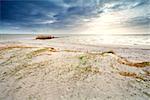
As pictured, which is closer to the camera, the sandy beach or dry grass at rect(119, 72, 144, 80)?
the sandy beach

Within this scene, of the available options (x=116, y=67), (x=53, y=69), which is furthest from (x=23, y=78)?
(x=116, y=67)

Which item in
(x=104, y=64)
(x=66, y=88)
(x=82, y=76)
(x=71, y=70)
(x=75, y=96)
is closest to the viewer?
(x=75, y=96)

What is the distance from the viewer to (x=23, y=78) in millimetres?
6773

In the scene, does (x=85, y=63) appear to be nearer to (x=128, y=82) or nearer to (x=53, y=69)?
(x=53, y=69)

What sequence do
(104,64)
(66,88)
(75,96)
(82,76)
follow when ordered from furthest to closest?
(104,64), (82,76), (66,88), (75,96)

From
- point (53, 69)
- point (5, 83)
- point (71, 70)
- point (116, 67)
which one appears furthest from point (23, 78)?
point (116, 67)

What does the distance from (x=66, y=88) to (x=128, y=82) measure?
2.37 metres

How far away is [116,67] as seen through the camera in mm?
7555

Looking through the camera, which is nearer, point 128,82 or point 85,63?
point 128,82

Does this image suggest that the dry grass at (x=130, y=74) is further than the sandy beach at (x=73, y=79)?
Yes

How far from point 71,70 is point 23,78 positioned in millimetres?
2047

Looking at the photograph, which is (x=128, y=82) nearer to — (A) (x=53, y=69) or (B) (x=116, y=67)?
(B) (x=116, y=67)

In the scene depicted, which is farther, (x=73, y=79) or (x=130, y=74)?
(x=130, y=74)

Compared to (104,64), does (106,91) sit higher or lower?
lower
